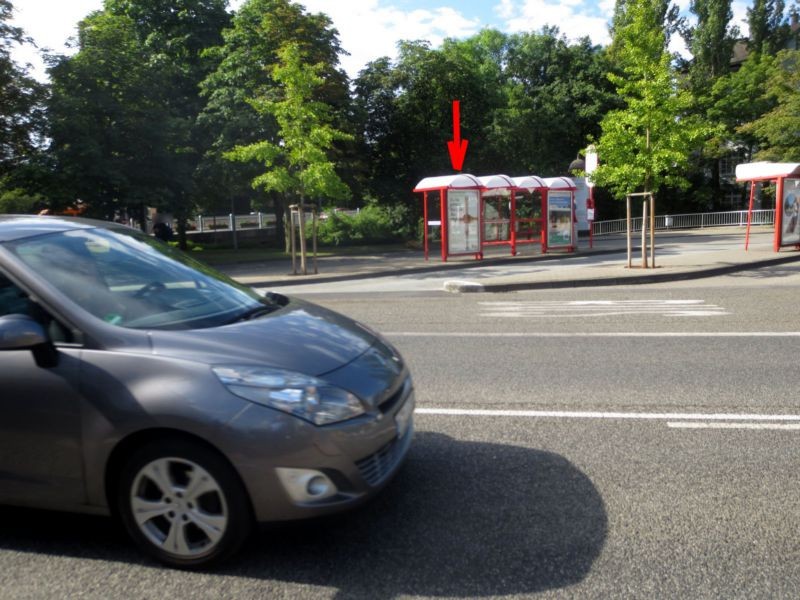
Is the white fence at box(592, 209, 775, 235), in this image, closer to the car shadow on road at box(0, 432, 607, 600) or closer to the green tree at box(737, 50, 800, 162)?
the green tree at box(737, 50, 800, 162)

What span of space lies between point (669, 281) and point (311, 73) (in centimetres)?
1103

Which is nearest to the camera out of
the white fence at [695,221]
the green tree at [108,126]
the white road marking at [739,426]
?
the white road marking at [739,426]

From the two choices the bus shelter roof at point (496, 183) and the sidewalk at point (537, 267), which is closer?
the sidewalk at point (537, 267)

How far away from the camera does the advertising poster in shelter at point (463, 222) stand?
23672 mm

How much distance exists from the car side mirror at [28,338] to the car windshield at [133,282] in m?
0.26

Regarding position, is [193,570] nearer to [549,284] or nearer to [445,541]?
[445,541]

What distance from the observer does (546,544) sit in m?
3.36

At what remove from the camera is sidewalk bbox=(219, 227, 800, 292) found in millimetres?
15883

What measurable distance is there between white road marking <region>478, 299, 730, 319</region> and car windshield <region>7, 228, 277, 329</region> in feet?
23.3

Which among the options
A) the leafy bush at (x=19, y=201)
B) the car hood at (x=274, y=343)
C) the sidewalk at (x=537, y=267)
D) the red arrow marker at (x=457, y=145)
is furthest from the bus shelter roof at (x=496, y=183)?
the car hood at (x=274, y=343)

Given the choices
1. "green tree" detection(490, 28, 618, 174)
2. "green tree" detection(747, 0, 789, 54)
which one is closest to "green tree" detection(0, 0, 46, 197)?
"green tree" detection(490, 28, 618, 174)

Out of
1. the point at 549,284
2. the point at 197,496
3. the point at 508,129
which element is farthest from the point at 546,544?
the point at 508,129

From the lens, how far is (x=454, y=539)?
11.3ft

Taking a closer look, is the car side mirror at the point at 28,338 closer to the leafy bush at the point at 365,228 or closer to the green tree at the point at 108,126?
the green tree at the point at 108,126
